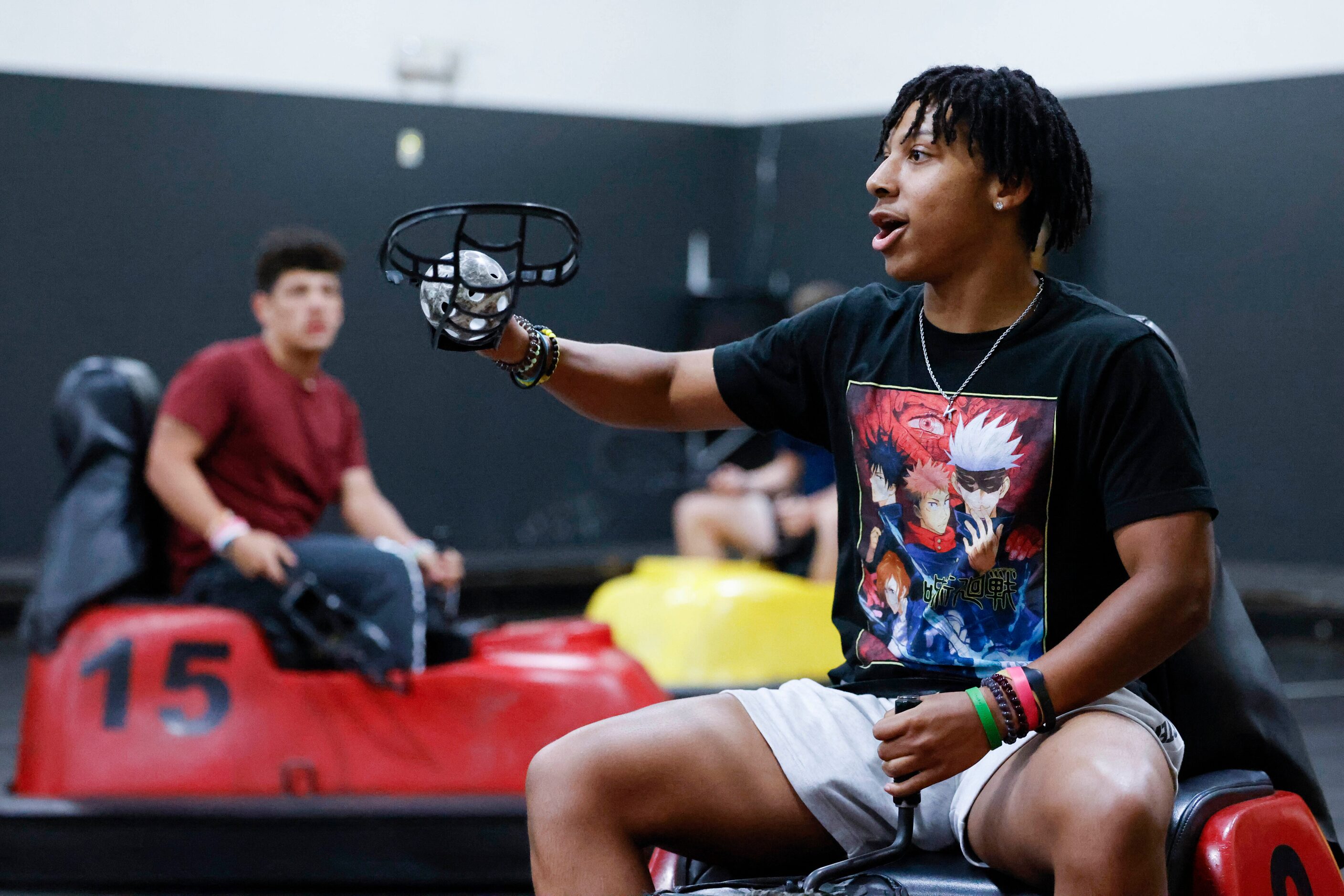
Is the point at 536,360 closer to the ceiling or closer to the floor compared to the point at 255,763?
closer to the ceiling

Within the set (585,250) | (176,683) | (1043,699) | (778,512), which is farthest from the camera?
(585,250)

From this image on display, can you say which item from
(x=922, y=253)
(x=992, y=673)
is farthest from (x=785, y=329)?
(x=992, y=673)

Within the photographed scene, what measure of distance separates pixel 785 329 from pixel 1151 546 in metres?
0.43

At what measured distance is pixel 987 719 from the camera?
1.22 meters

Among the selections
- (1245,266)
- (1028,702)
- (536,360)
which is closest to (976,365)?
(1028,702)

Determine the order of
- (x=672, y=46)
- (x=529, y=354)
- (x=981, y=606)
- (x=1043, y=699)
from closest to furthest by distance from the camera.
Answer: (x=1043, y=699)
(x=981, y=606)
(x=529, y=354)
(x=672, y=46)

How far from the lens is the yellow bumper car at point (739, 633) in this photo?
135 inches

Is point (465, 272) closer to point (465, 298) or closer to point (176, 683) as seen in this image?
point (465, 298)

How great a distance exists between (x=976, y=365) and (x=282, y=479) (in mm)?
1742

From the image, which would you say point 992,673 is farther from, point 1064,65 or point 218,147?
point 218,147

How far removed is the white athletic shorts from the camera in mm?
1295

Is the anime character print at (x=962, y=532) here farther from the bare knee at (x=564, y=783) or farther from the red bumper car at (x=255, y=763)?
the red bumper car at (x=255, y=763)

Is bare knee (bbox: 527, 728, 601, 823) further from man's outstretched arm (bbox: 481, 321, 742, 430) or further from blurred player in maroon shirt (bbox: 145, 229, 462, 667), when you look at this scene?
blurred player in maroon shirt (bbox: 145, 229, 462, 667)

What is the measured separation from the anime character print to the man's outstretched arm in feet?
0.71
